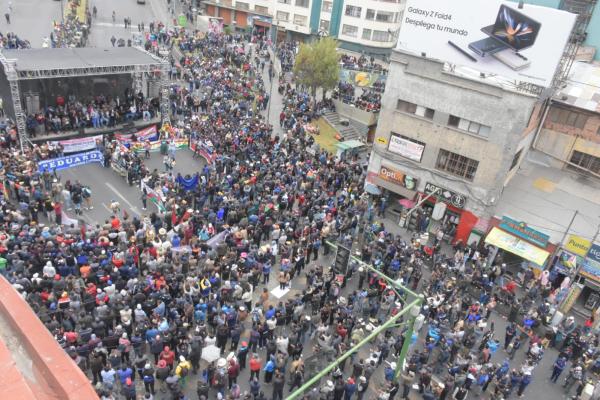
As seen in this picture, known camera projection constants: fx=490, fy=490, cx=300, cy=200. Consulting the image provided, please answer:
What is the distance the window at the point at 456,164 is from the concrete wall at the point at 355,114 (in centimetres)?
1612

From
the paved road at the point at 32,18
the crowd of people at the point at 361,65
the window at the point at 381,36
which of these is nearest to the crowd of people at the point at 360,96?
the crowd of people at the point at 361,65

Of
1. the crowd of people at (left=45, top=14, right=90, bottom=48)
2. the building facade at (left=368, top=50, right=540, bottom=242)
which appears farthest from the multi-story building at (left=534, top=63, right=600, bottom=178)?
Result: the crowd of people at (left=45, top=14, right=90, bottom=48)

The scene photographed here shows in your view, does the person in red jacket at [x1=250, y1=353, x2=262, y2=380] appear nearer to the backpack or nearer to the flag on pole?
the backpack

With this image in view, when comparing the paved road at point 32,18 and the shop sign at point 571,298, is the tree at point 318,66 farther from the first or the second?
the shop sign at point 571,298

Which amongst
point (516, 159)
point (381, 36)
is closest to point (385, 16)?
point (381, 36)

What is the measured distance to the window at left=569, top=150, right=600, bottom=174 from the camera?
30062 mm

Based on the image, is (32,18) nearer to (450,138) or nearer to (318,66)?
(318,66)

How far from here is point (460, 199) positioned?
1133 inches

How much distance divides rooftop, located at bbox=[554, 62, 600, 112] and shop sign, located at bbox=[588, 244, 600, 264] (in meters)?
9.65

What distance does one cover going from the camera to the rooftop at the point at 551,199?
26.4m

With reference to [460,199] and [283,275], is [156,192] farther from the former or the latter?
[460,199]

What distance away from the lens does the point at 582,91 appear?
99.5ft

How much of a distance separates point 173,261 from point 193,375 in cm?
521

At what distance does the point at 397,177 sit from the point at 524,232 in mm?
8140
